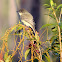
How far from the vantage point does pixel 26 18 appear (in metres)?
1.44

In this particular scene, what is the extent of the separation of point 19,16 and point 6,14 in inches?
7.5

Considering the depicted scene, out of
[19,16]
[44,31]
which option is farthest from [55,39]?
[19,16]

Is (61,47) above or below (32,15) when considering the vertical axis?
below

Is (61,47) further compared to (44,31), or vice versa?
(44,31)

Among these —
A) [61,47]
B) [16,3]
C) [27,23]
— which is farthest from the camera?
[16,3]

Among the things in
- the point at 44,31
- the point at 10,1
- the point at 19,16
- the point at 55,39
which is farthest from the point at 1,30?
the point at 55,39

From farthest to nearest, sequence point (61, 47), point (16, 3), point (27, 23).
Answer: point (16, 3) → point (27, 23) → point (61, 47)

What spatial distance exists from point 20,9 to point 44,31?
1.46 ft

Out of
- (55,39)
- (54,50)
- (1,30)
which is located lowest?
(54,50)

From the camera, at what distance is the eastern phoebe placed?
55.5 inches

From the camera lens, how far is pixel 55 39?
1209 mm

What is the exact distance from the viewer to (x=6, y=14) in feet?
4.99

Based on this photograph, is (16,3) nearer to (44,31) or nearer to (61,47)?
(44,31)

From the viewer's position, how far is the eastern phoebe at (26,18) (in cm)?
141
